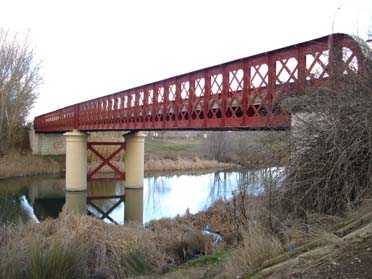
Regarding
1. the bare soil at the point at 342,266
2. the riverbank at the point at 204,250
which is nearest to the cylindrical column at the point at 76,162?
the riverbank at the point at 204,250

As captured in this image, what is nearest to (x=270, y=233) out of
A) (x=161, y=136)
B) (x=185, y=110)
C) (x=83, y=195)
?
(x=185, y=110)

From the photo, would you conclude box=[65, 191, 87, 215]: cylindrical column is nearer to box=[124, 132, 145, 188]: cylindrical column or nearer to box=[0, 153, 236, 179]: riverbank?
box=[124, 132, 145, 188]: cylindrical column

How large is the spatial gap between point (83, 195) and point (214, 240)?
1844cm

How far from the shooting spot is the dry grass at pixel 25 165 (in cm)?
3503

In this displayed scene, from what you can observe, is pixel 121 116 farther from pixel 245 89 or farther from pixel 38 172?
pixel 38 172

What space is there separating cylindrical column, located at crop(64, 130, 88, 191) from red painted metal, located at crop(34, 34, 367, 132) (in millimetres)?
5307

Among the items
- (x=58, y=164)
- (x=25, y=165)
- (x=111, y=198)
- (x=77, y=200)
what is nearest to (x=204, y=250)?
(x=77, y=200)

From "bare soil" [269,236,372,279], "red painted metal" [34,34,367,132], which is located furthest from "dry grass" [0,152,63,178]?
"bare soil" [269,236,372,279]

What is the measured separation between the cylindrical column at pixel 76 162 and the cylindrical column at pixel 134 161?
3082 mm

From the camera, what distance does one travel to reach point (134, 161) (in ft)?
93.2

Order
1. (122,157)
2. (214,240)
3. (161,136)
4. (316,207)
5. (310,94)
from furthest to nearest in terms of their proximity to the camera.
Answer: (161,136) → (122,157) → (214,240) → (310,94) → (316,207)

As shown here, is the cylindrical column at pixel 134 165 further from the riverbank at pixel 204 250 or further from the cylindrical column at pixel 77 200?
the riverbank at pixel 204 250

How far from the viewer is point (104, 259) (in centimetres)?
798

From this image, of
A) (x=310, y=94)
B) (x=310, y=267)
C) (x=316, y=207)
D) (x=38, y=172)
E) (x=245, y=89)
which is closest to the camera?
(x=310, y=267)
